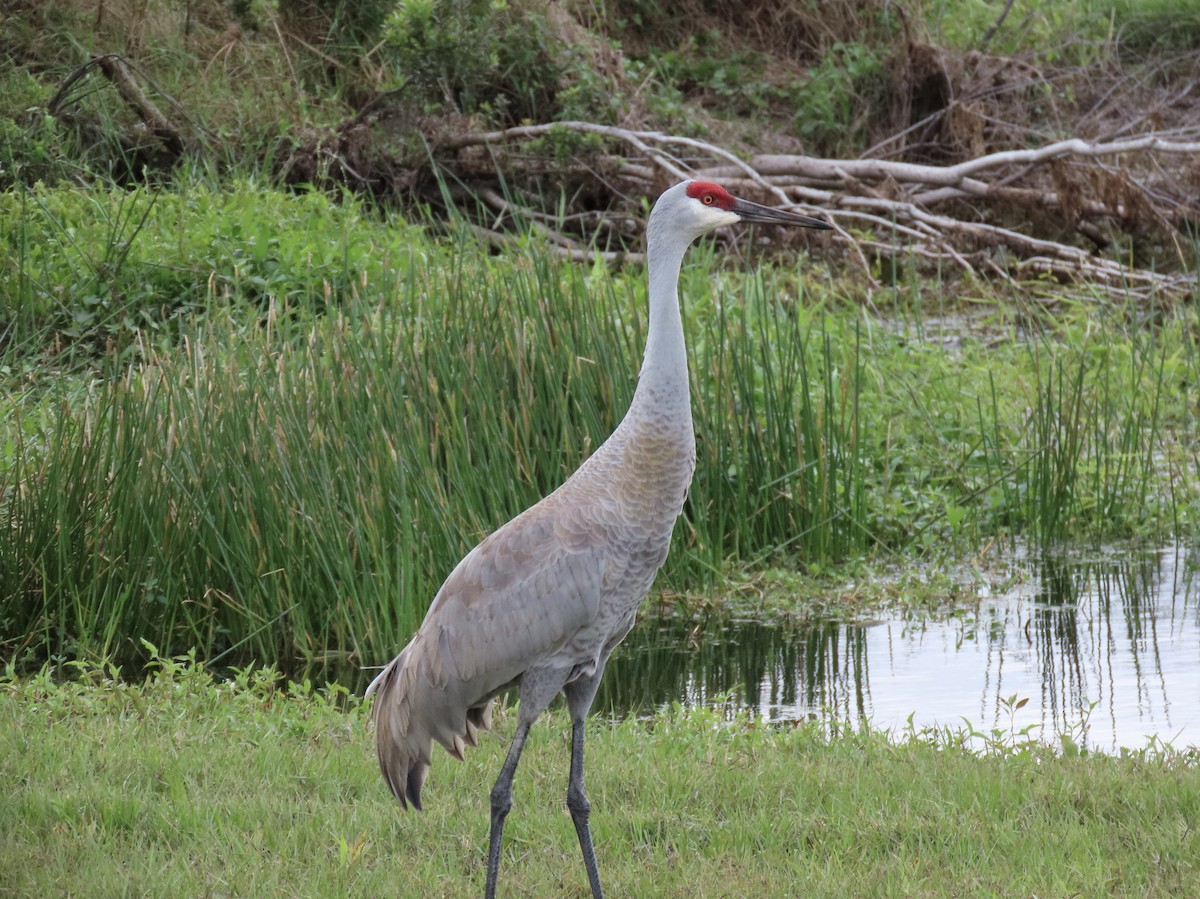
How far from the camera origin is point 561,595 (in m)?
3.59

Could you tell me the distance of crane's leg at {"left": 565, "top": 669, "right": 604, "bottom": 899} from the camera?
3486mm

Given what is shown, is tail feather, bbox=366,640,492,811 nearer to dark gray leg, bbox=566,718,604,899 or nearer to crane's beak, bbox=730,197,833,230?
dark gray leg, bbox=566,718,604,899

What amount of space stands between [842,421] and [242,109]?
6.33 meters

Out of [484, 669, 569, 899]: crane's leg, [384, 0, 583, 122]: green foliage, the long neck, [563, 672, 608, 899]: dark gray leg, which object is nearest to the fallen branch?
[384, 0, 583, 122]: green foliage

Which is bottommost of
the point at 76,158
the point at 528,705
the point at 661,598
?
the point at 661,598

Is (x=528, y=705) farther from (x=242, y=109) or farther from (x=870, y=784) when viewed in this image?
(x=242, y=109)

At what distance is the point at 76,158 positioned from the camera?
1013cm

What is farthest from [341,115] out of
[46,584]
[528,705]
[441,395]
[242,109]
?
[528,705]

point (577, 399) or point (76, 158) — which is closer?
point (577, 399)

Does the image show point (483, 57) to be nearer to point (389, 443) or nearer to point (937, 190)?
point (937, 190)

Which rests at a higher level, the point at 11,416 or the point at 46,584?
the point at 11,416

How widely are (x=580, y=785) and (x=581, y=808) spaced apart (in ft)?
0.19

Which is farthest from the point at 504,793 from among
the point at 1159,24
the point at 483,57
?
the point at 1159,24

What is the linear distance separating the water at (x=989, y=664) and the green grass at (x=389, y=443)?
36 centimetres
